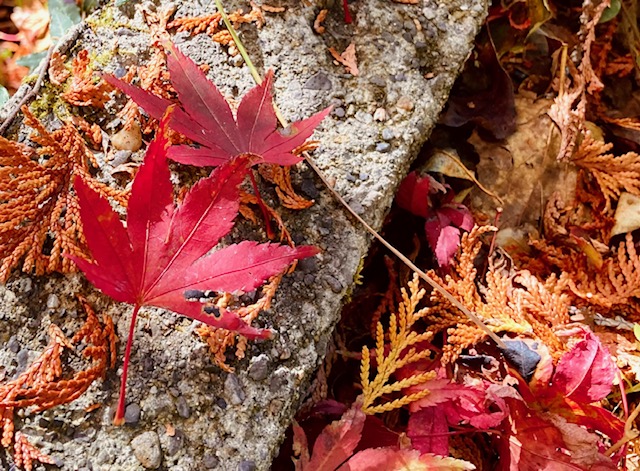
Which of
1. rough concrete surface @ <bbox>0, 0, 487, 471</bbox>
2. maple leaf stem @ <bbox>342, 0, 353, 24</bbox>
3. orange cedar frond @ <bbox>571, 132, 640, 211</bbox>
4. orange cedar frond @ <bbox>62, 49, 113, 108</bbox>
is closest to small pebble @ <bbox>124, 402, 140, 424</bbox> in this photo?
rough concrete surface @ <bbox>0, 0, 487, 471</bbox>

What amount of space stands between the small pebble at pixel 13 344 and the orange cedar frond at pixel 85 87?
0.51 metres

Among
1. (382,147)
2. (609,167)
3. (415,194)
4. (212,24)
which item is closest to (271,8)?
(212,24)

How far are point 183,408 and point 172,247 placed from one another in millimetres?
335

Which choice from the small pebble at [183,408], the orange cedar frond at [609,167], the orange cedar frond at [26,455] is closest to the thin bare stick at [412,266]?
the small pebble at [183,408]

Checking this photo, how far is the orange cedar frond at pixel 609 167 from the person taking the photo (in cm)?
158

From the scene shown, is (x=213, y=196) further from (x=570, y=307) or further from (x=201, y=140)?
(x=570, y=307)

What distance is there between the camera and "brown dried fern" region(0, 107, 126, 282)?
109 cm

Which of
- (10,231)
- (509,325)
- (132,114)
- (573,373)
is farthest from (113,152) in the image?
(573,373)

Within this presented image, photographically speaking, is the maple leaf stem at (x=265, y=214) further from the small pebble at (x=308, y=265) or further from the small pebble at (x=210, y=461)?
the small pebble at (x=210, y=461)

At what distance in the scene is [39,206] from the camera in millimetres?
1119

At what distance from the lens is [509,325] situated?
1302 mm

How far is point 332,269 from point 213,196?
373 millimetres

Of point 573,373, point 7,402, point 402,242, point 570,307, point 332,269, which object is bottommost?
point 570,307

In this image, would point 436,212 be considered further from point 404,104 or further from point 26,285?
point 26,285
